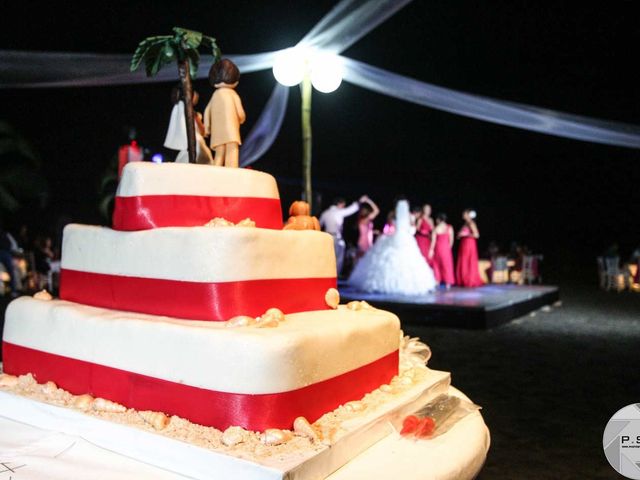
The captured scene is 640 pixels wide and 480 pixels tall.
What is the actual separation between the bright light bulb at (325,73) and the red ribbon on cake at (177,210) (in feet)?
12.3

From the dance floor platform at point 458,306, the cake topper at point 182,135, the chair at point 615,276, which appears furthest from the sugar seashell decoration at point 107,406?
the chair at point 615,276

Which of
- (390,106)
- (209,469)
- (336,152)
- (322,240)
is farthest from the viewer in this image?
Answer: (336,152)

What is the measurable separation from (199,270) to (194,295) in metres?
0.13

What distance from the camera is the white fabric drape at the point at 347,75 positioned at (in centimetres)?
524

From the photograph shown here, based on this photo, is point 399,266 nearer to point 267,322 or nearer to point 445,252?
point 445,252

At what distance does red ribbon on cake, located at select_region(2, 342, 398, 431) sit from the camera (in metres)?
2.09

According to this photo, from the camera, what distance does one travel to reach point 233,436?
6.61 feet

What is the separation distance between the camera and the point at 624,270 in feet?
44.4

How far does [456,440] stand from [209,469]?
123 centimetres

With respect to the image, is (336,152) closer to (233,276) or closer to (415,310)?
(415,310)

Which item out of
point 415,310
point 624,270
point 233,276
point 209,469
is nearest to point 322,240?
point 233,276

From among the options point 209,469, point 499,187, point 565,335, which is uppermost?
point 499,187

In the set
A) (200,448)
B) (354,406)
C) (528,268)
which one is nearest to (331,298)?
(354,406)

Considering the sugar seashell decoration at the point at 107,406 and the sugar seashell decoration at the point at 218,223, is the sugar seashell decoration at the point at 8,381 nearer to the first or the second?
the sugar seashell decoration at the point at 107,406
